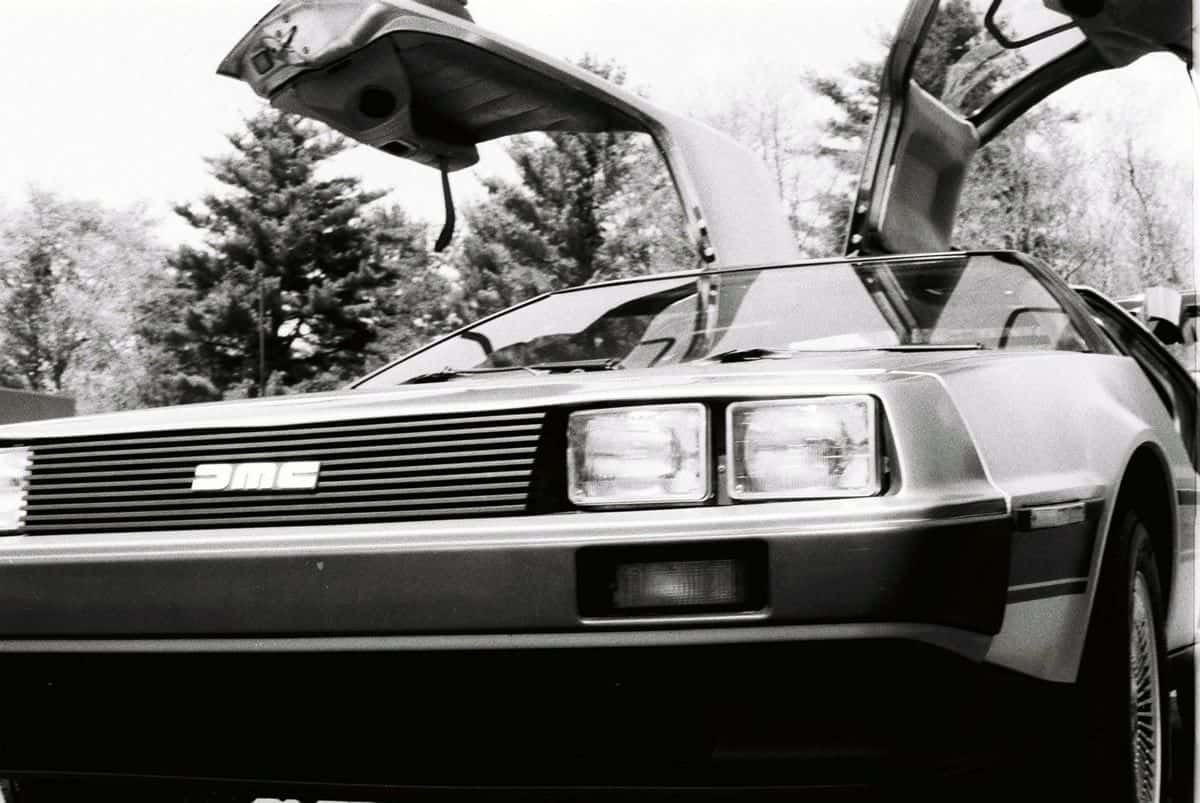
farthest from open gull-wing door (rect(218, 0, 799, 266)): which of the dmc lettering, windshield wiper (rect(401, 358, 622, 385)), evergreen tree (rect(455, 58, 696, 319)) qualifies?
evergreen tree (rect(455, 58, 696, 319))

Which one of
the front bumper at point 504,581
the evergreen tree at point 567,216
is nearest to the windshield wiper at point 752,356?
the front bumper at point 504,581

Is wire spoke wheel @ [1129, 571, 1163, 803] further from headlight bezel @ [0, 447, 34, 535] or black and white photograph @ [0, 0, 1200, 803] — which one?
headlight bezel @ [0, 447, 34, 535]

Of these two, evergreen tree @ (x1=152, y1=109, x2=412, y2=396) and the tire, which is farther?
evergreen tree @ (x1=152, y1=109, x2=412, y2=396)

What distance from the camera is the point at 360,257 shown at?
178ft

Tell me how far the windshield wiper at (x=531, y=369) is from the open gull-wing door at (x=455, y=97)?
187 inches

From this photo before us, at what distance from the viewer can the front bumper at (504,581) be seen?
2.17 metres

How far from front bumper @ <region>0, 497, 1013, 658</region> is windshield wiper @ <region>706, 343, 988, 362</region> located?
0.68m

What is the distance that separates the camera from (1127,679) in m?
2.70

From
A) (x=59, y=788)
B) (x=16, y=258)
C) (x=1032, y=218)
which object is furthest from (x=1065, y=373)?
(x=16, y=258)

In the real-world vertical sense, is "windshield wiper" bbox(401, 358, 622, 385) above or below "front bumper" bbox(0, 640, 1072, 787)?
above

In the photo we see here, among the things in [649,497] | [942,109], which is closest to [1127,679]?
[649,497]

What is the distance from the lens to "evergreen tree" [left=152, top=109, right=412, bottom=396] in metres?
53.8

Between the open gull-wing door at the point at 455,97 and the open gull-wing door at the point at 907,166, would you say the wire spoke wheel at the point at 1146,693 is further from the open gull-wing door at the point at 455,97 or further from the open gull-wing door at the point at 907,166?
the open gull-wing door at the point at 455,97

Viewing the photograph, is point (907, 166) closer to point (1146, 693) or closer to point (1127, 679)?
point (1146, 693)
